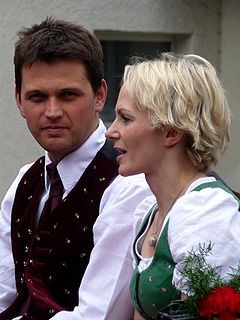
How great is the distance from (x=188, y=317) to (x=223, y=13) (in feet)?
14.1

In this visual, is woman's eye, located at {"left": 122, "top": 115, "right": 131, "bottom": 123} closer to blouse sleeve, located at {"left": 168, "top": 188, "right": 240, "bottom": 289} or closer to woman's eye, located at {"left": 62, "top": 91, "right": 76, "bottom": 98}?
blouse sleeve, located at {"left": 168, "top": 188, "right": 240, "bottom": 289}

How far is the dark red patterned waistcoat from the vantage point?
312cm

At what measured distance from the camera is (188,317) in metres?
2.34

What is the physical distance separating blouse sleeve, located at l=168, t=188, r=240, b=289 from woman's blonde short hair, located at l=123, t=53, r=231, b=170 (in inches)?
6.4

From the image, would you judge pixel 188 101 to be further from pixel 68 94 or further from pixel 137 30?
pixel 137 30

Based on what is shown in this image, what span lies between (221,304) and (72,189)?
41.9 inches

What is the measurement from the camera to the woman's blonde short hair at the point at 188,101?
2645 mm

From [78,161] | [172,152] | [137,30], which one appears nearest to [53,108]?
[78,161]

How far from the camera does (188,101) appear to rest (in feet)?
8.66

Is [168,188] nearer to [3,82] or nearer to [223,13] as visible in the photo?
[3,82]

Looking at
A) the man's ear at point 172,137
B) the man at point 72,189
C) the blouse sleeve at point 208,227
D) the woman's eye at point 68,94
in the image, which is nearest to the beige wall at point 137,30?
the man at point 72,189

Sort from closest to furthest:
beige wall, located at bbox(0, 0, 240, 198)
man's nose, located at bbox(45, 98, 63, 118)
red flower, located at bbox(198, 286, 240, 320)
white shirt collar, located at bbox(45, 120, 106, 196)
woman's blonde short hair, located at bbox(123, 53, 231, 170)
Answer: red flower, located at bbox(198, 286, 240, 320)
woman's blonde short hair, located at bbox(123, 53, 231, 170)
man's nose, located at bbox(45, 98, 63, 118)
white shirt collar, located at bbox(45, 120, 106, 196)
beige wall, located at bbox(0, 0, 240, 198)

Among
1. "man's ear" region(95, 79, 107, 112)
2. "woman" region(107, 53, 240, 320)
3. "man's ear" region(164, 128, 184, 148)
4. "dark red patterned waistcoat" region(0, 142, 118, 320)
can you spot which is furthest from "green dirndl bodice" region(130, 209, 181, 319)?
"man's ear" region(95, 79, 107, 112)

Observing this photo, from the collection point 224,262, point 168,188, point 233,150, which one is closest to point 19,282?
point 168,188
